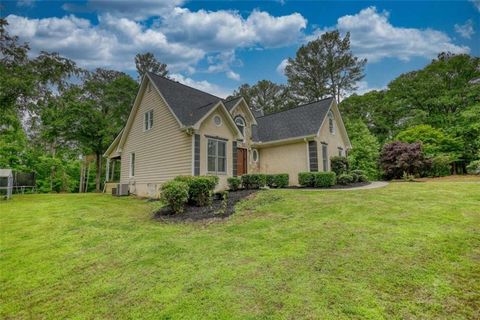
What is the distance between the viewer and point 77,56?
42.3 feet

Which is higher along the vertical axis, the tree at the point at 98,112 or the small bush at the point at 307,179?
the tree at the point at 98,112

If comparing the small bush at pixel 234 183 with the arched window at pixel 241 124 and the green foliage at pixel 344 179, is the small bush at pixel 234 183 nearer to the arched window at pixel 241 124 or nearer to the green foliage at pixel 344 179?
the arched window at pixel 241 124

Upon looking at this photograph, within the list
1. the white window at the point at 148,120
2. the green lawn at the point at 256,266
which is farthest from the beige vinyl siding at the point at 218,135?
the green lawn at the point at 256,266

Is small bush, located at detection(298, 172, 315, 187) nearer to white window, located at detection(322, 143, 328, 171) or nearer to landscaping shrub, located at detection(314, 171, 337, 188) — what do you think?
landscaping shrub, located at detection(314, 171, 337, 188)

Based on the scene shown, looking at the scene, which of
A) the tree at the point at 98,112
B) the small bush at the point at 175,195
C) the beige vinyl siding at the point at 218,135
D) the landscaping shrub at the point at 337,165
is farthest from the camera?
the tree at the point at 98,112

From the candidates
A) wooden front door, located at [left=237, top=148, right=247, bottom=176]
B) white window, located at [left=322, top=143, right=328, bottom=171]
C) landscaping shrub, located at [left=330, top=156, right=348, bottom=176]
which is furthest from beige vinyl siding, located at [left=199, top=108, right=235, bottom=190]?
landscaping shrub, located at [left=330, top=156, right=348, bottom=176]

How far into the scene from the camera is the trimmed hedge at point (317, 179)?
13508 mm

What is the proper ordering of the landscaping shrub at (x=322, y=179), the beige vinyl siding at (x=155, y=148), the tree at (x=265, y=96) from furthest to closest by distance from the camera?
the tree at (x=265, y=96), the landscaping shrub at (x=322, y=179), the beige vinyl siding at (x=155, y=148)

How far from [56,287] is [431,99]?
33.1 metres

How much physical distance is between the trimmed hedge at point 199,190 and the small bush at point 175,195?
65 cm

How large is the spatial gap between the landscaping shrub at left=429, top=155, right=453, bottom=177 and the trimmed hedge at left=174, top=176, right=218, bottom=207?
18.7 meters

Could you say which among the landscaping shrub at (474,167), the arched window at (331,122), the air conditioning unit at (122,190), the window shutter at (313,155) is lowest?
the air conditioning unit at (122,190)

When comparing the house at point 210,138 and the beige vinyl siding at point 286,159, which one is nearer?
the house at point 210,138

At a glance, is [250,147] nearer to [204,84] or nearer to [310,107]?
[310,107]
